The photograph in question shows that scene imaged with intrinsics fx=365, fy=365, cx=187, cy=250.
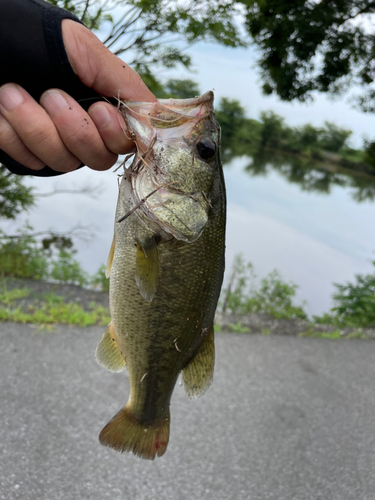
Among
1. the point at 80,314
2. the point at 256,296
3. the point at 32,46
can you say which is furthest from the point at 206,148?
the point at 256,296

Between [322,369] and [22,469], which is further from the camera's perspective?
[322,369]

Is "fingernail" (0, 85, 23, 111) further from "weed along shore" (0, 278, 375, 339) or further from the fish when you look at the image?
"weed along shore" (0, 278, 375, 339)

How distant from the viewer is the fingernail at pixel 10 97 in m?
1.33

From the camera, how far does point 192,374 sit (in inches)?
69.9

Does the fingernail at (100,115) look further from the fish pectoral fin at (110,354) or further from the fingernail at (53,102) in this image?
the fish pectoral fin at (110,354)

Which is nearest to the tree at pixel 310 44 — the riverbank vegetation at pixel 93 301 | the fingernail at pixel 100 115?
the riverbank vegetation at pixel 93 301

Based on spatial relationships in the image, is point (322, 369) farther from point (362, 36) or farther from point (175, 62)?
point (362, 36)

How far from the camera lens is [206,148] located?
61.2 inches

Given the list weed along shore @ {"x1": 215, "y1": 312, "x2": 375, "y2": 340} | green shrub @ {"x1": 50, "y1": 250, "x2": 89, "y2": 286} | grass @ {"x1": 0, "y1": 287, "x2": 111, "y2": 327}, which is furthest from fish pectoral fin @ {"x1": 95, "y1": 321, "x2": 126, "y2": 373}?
green shrub @ {"x1": 50, "y1": 250, "x2": 89, "y2": 286}

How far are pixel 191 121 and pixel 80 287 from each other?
384 centimetres

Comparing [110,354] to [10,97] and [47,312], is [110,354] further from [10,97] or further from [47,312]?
[47,312]

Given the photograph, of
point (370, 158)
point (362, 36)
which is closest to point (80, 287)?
point (362, 36)

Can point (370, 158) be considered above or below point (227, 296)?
above

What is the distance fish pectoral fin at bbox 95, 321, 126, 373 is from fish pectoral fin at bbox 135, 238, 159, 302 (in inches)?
13.2
